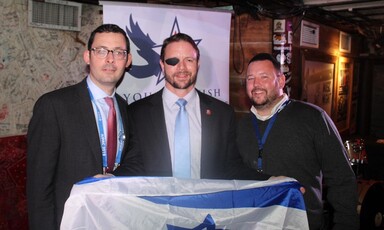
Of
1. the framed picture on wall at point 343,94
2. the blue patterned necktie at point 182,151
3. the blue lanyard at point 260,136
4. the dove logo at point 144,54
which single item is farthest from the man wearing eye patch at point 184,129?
the framed picture on wall at point 343,94

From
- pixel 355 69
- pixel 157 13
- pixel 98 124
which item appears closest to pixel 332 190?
pixel 98 124

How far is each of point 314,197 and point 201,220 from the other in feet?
3.08

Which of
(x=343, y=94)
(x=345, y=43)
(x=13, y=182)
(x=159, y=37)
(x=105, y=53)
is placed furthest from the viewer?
(x=343, y=94)

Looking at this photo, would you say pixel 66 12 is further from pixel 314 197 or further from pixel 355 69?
pixel 355 69

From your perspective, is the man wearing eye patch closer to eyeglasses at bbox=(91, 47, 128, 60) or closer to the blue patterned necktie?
the blue patterned necktie

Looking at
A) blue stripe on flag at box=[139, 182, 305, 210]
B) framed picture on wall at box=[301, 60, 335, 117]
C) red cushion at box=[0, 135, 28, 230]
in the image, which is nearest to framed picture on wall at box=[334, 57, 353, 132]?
framed picture on wall at box=[301, 60, 335, 117]

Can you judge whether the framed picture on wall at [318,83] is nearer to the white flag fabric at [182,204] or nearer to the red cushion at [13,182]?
the white flag fabric at [182,204]

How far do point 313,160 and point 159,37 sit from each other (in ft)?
6.15

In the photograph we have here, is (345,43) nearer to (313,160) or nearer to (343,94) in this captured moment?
(343,94)

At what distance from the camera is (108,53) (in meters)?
2.30

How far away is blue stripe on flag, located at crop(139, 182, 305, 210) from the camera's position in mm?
2004

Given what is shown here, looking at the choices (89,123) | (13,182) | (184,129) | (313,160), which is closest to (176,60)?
(184,129)

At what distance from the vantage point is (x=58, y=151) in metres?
2.05

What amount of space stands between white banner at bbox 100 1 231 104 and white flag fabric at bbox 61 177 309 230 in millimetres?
1575
